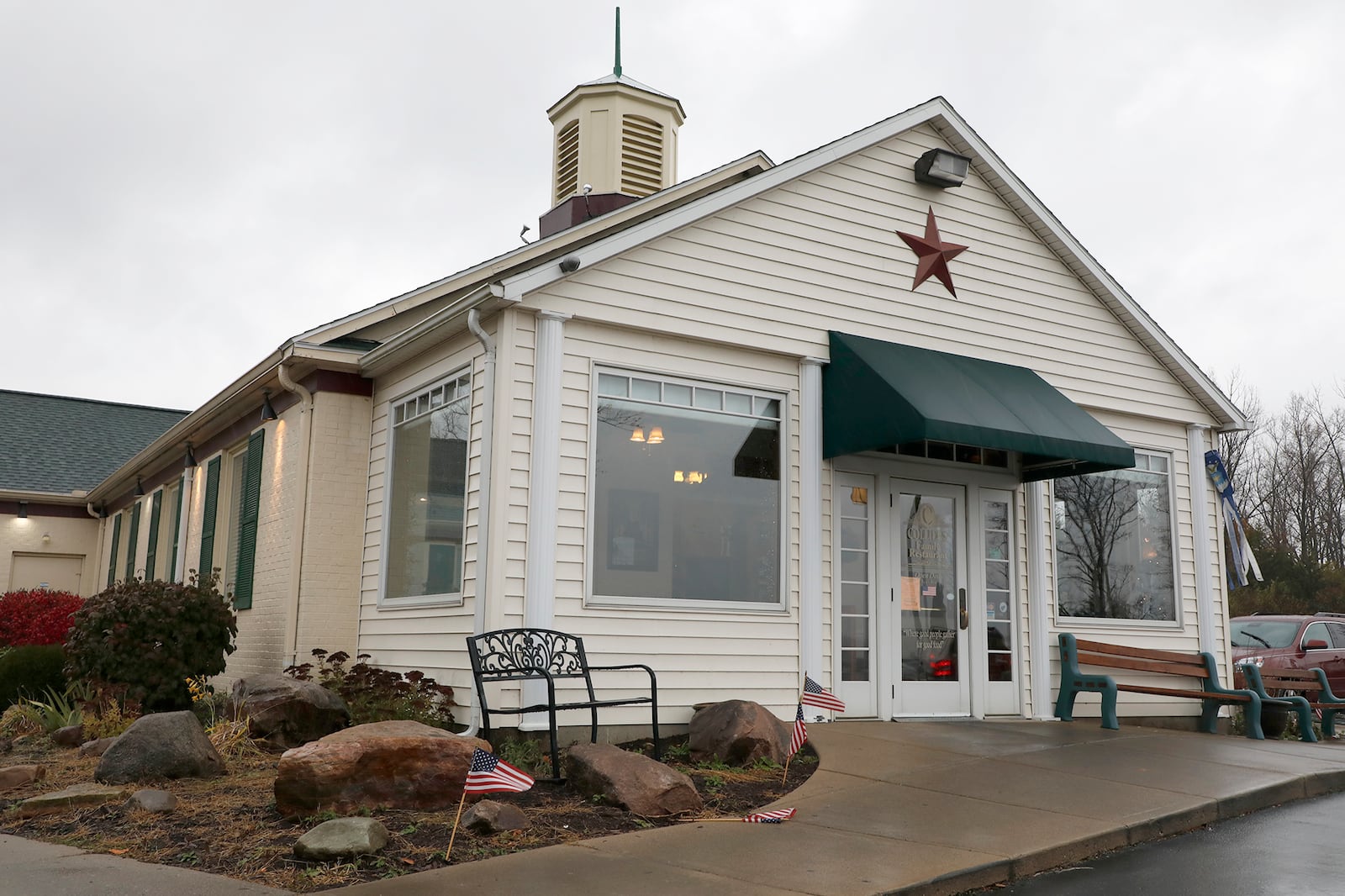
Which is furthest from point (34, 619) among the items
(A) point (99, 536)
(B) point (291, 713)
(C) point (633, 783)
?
(C) point (633, 783)

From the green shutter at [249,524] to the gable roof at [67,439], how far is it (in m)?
12.3

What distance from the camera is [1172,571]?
11.8 m

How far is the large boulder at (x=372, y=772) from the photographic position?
5.98 m

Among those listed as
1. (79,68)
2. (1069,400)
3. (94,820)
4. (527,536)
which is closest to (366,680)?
(527,536)

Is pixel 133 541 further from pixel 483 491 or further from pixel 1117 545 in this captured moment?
pixel 1117 545

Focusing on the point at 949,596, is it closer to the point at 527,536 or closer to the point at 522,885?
the point at 527,536

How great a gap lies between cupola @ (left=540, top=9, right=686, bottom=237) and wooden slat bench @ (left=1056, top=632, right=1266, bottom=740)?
8104 mm

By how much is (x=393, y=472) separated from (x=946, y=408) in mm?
4906

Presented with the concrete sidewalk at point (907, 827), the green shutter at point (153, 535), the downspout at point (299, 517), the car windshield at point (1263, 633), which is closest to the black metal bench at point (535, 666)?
the concrete sidewalk at point (907, 827)

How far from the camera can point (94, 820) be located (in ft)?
20.1

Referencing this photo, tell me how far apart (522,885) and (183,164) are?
57.2 ft

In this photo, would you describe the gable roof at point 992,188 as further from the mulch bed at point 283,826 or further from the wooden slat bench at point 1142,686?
the mulch bed at point 283,826

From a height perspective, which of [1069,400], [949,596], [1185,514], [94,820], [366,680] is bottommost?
[94,820]

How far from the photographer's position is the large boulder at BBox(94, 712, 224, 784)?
7.14 metres
